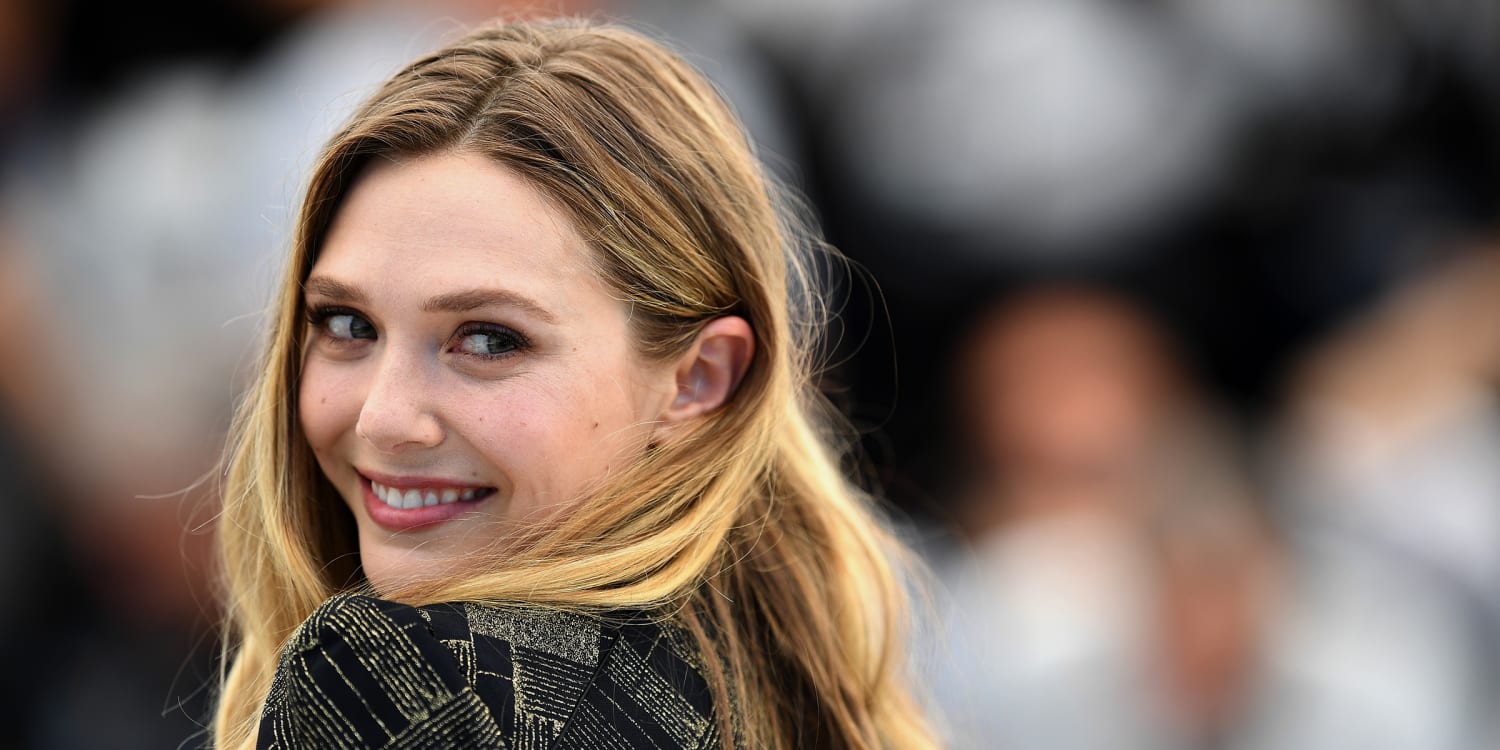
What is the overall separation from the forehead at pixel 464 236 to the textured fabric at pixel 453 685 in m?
0.41

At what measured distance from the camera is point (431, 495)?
1.90 meters

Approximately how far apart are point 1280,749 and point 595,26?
2.96 m

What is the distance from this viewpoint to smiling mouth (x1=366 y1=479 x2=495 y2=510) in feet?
6.21

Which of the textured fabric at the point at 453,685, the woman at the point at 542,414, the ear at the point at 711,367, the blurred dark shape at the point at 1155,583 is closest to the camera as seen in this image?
the textured fabric at the point at 453,685

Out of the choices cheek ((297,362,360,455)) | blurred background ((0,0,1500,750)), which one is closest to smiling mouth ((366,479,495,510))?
cheek ((297,362,360,455))

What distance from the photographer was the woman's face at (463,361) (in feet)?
5.98

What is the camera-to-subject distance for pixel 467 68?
6.66 feet

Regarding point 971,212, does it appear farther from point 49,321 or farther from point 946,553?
point 49,321

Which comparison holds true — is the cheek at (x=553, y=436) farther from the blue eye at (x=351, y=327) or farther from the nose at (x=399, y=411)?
the blue eye at (x=351, y=327)

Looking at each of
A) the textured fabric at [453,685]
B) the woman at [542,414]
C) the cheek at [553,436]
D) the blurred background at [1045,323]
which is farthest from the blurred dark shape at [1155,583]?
the textured fabric at [453,685]

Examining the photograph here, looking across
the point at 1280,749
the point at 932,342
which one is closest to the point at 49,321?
the point at 932,342

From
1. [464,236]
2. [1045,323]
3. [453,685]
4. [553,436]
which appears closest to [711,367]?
[553,436]

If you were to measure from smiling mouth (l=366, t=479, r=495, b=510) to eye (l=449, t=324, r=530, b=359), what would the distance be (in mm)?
178

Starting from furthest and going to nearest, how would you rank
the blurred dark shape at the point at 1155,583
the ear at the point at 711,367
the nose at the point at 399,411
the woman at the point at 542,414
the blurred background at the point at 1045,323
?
1. the blurred background at the point at 1045,323
2. the blurred dark shape at the point at 1155,583
3. the ear at the point at 711,367
4. the nose at the point at 399,411
5. the woman at the point at 542,414
